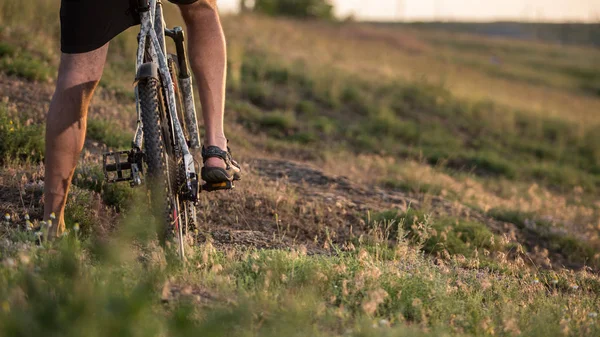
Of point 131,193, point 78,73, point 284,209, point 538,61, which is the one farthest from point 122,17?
point 538,61

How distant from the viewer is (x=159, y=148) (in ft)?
10.2

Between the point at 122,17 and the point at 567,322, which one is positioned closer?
the point at 567,322

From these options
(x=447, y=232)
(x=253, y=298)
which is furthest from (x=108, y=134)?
(x=253, y=298)

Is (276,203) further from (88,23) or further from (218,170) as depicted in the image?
(88,23)

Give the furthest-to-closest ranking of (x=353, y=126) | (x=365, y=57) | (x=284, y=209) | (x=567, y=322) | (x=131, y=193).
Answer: (x=365, y=57) < (x=353, y=126) < (x=284, y=209) < (x=131, y=193) < (x=567, y=322)

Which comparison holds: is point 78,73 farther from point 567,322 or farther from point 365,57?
point 365,57

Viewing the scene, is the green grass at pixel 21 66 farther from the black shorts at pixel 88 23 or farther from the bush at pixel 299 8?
the bush at pixel 299 8

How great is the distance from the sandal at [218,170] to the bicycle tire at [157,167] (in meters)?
0.29

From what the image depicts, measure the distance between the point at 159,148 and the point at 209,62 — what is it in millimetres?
723

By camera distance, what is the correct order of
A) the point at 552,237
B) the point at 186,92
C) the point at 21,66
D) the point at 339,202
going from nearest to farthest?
1. the point at 186,92
2. the point at 339,202
3. the point at 552,237
4. the point at 21,66

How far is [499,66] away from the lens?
3447 cm

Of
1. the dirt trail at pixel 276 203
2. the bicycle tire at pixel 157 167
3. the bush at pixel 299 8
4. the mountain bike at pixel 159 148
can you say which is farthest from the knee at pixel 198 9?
the bush at pixel 299 8

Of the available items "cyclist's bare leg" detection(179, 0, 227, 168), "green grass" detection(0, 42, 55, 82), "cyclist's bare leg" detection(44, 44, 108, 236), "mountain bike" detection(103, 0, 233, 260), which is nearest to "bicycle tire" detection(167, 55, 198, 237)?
"mountain bike" detection(103, 0, 233, 260)

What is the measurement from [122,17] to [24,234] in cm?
106
